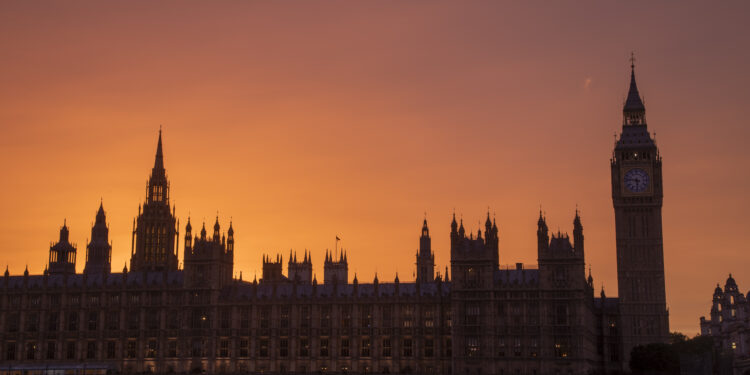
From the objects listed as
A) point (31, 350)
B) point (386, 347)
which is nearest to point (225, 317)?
point (386, 347)

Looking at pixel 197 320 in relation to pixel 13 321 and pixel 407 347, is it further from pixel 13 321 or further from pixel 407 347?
pixel 407 347

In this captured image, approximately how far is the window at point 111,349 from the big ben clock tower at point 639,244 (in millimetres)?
101541

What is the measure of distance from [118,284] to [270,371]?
125 ft

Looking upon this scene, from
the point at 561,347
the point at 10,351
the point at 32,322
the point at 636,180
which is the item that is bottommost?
the point at 10,351

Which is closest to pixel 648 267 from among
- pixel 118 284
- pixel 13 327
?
pixel 118 284

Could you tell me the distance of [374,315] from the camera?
577 ft

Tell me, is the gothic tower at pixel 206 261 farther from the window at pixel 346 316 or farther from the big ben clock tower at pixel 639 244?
the big ben clock tower at pixel 639 244

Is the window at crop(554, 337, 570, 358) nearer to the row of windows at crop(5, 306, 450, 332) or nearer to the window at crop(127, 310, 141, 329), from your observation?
the row of windows at crop(5, 306, 450, 332)

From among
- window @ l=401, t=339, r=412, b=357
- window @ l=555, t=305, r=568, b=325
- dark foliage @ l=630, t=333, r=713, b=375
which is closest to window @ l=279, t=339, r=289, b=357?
window @ l=401, t=339, r=412, b=357

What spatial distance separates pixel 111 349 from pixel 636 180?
4431 inches

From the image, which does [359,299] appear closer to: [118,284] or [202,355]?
[202,355]

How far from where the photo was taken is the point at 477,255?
16962 centimetres

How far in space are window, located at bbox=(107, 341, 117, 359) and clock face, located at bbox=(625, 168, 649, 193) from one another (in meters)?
109

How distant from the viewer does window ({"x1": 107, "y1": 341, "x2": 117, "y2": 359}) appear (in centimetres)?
18712
